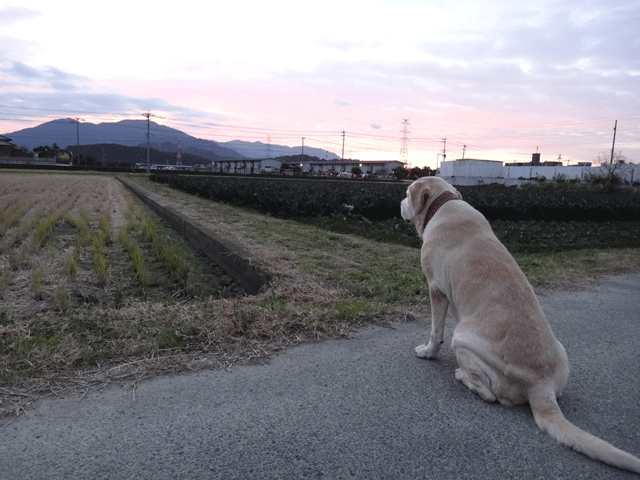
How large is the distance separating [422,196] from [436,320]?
1.06m

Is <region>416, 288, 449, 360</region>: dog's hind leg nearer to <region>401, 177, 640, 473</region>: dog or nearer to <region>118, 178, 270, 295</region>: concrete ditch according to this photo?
<region>401, 177, 640, 473</region>: dog

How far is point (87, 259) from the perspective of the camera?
23.0 ft

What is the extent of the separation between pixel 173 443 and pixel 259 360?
107 cm

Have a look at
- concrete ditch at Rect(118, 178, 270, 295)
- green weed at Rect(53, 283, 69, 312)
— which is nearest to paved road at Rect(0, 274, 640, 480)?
green weed at Rect(53, 283, 69, 312)

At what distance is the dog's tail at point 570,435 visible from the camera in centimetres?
207

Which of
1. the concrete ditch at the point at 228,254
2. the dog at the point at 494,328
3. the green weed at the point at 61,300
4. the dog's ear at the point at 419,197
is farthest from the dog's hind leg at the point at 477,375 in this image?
the green weed at the point at 61,300

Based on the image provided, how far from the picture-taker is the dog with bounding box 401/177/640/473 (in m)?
2.42

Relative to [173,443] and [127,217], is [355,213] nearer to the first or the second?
[127,217]

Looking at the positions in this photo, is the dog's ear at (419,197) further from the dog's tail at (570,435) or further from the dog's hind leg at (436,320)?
the dog's tail at (570,435)

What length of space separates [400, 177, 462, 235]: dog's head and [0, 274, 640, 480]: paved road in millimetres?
1212

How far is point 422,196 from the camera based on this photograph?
370 centimetres

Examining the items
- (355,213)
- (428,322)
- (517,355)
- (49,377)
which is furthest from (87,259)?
(355,213)

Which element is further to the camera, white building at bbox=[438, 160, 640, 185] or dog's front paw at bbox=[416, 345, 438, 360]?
white building at bbox=[438, 160, 640, 185]

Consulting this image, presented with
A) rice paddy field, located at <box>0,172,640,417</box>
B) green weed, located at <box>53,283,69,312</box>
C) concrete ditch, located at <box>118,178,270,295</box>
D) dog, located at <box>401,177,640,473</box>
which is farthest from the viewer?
concrete ditch, located at <box>118,178,270,295</box>
